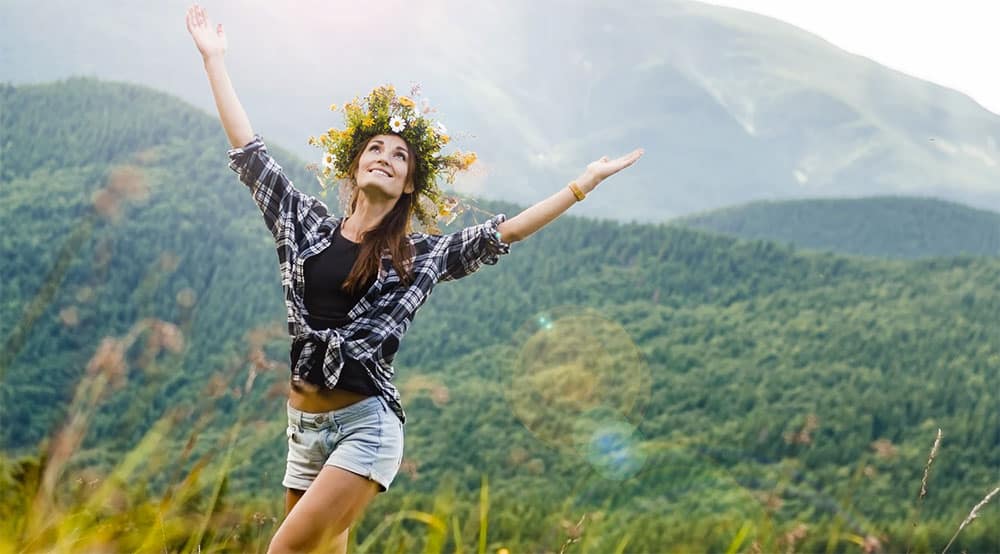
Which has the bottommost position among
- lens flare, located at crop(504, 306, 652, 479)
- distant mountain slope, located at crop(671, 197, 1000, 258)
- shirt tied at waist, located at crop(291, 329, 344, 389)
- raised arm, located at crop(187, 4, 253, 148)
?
lens flare, located at crop(504, 306, 652, 479)

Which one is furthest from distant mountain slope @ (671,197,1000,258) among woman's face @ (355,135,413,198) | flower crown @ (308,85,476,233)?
woman's face @ (355,135,413,198)

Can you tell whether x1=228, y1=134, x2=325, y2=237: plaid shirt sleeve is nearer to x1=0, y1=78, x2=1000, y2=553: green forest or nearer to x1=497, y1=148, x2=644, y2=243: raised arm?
x1=497, y1=148, x2=644, y2=243: raised arm

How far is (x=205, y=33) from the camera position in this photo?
3684 mm

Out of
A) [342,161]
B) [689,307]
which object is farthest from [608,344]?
[342,161]

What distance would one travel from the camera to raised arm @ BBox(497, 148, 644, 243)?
336 centimetres

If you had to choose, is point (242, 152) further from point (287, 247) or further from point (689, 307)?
point (689, 307)

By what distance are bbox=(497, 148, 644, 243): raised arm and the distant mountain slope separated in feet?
346

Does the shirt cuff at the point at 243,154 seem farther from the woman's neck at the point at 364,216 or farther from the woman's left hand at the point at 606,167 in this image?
the woman's left hand at the point at 606,167

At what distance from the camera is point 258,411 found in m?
1.94

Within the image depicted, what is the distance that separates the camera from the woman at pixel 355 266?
290 cm

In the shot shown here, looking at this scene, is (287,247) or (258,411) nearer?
(258,411)

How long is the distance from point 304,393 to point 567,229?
88880 millimetres

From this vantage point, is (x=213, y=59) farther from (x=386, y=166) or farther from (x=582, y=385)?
(x=582, y=385)

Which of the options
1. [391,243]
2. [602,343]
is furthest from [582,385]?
[391,243]
